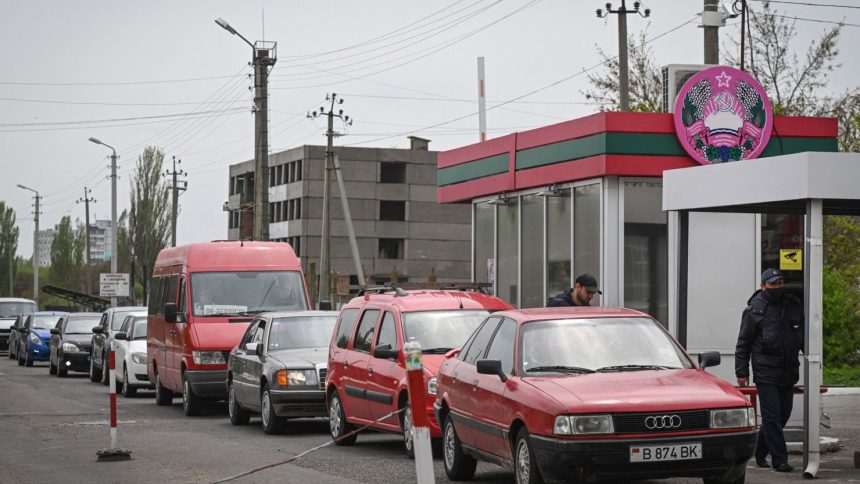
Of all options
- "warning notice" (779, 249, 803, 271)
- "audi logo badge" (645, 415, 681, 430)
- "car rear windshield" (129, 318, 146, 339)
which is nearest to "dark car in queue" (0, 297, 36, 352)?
"car rear windshield" (129, 318, 146, 339)

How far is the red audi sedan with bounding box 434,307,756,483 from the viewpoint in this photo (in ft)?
33.8

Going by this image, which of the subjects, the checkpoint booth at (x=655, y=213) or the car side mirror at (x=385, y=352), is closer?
the car side mirror at (x=385, y=352)

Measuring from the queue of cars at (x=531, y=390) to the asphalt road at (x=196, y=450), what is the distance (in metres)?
0.52

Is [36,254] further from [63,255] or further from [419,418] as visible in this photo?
[419,418]

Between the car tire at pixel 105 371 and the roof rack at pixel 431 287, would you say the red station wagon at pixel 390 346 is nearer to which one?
the roof rack at pixel 431 287

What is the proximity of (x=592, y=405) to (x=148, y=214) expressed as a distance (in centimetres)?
8234

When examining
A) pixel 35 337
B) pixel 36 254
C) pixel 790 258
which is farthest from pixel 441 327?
pixel 36 254

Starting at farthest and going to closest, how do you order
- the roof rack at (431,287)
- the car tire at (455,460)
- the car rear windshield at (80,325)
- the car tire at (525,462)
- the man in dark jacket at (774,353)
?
the car rear windshield at (80,325) → the roof rack at (431,287) → the man in dark jacket at (774,353) → the car tire at (455,460) → the car tire at (525,462)

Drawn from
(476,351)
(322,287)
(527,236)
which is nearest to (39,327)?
(322,287)

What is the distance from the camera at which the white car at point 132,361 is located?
27.8 meters

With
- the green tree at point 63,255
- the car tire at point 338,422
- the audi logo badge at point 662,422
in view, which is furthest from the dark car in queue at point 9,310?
the green tree at point 63,255

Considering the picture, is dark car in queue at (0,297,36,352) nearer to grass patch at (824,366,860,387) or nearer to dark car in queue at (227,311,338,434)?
grass patch at (824,366,860,387)

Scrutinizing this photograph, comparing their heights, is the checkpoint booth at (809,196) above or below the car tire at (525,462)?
above

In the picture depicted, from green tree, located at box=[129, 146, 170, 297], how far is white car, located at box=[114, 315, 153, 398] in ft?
197
